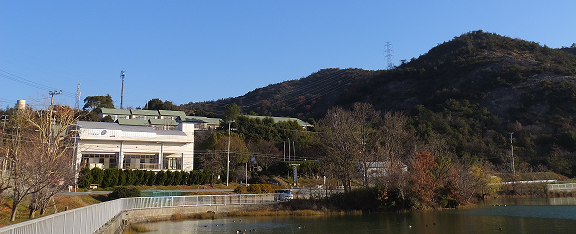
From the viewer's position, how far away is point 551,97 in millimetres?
84250

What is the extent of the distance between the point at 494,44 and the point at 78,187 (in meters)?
118

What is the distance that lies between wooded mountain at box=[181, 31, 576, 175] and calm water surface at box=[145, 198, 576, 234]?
3280cm

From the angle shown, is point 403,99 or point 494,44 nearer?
point 403,99

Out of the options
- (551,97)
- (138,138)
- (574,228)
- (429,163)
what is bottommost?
(574,228)

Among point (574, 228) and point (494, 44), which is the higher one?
point (494, 44)

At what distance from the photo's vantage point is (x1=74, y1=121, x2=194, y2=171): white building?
5228 centimetres

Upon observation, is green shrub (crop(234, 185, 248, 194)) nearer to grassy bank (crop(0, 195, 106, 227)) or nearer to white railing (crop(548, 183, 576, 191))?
grassy bank (crop(0, 195, 106, 227))

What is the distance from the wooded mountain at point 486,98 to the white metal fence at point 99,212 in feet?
137

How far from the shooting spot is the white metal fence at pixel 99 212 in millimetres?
9873

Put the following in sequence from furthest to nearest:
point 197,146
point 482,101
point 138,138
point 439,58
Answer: point 439,58 < point 482,101 < point 197,146 < point 138,138

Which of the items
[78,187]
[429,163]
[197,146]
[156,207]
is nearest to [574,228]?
[429,163]

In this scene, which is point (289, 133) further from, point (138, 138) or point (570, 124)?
point (570, 124)

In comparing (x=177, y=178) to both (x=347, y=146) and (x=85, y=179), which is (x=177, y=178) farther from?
(x=347, y=146)

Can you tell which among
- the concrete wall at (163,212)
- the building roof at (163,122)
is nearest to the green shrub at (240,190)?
the concrete wall at (163,212)
